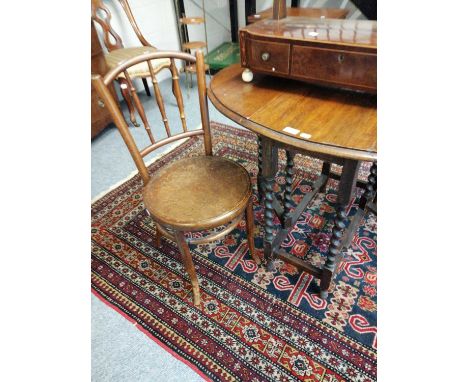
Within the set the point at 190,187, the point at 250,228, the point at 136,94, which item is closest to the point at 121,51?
the point at 136,94

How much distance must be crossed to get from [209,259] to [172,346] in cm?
46

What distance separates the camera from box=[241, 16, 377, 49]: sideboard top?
0.88 metres

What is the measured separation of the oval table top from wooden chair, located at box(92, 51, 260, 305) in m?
0.25

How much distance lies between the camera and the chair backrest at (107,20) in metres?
2.56

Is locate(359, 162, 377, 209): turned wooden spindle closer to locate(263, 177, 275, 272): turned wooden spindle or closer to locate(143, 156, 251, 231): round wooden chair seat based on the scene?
locate(263, 177, 275, 272): turned wooden spindle

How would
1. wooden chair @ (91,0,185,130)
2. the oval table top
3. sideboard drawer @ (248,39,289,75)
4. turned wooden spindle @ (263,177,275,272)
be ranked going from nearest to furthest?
the oval table top → sideboard drawer @ (248,39,289,75) → turned wooden spindle @ (263,177,275,272) → wooden chair @ (91,0,185,130)

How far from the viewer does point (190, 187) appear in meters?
1.23

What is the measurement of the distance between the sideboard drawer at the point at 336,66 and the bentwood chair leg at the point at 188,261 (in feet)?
2.46

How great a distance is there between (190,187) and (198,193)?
0.18 ft

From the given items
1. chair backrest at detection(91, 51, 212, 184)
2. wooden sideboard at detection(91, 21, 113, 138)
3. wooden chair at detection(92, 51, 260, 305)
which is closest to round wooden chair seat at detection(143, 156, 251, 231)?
wooden chair at detection(92, 51, 260, 305)

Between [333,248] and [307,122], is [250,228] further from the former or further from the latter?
[307,122]

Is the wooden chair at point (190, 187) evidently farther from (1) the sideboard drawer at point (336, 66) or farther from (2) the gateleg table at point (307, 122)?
(1) the sideboard drawer at point (336, 66)
